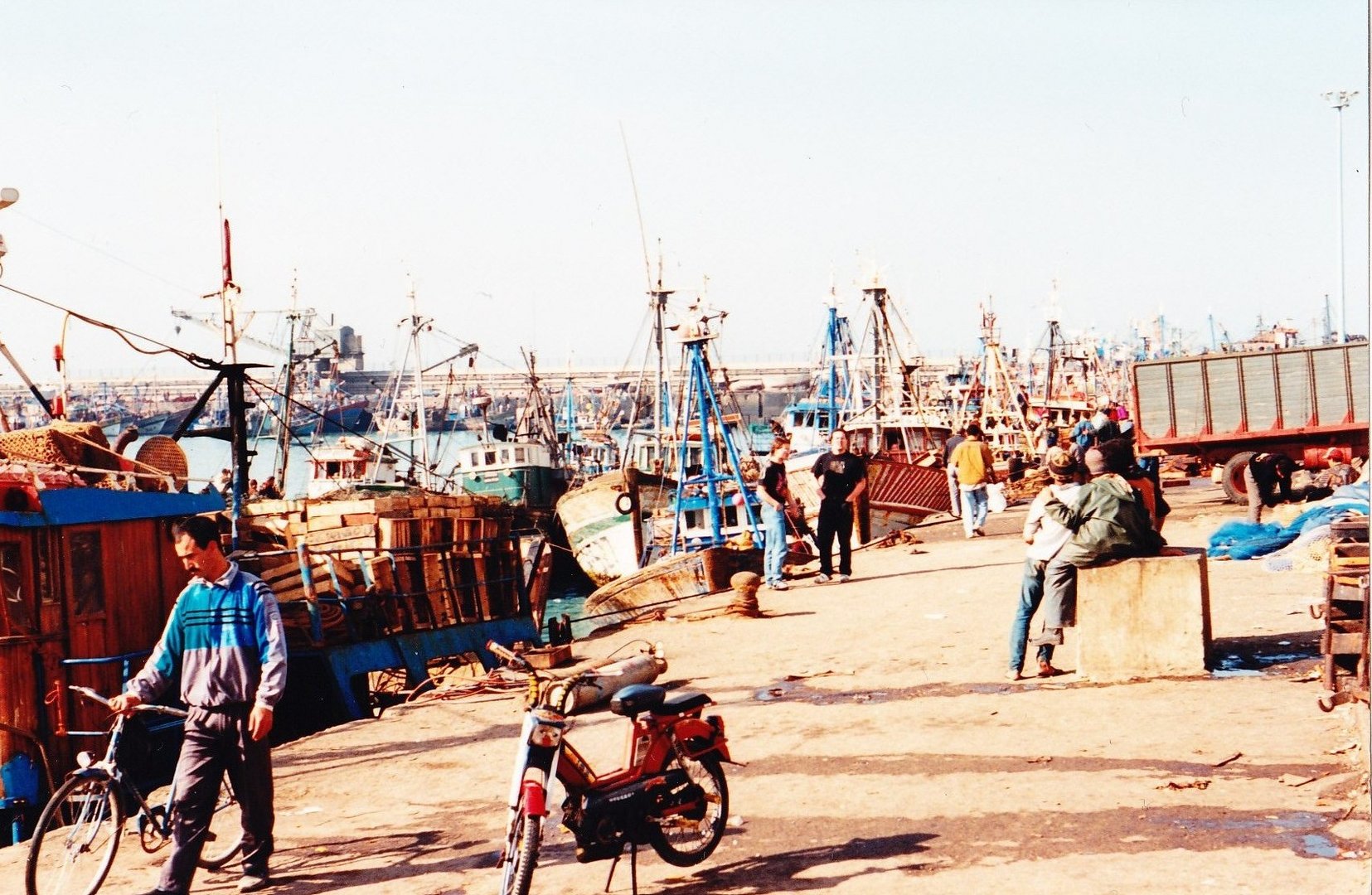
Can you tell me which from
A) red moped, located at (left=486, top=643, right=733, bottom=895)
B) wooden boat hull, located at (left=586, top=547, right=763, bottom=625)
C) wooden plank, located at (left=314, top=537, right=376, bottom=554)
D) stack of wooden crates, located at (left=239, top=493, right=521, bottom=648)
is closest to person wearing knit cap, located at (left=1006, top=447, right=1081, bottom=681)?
red moped, located at (left=486, top=643, right=733, bottom=895)

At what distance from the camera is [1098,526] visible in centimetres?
1022

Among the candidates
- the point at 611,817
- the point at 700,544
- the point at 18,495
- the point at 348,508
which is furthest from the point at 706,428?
the point at 611,817

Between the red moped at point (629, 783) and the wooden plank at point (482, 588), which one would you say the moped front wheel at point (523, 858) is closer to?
the red moped at point (629, 783)

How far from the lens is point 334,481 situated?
41.5m

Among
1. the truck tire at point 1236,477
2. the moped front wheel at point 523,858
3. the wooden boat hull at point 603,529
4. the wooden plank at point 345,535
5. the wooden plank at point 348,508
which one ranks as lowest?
the wooden boat hull at point 603,529

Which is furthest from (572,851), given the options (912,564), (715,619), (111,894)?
(912,564)

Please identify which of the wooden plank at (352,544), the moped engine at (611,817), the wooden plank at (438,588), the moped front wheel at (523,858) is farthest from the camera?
the wooden plank at (438,588)

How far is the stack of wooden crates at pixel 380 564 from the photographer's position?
15.4m

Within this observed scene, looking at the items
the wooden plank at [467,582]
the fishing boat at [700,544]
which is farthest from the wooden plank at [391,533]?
the fishing boat at [700,544]

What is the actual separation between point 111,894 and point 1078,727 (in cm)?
580

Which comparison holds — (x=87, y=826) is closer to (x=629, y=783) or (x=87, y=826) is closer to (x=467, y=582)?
(x=629, y=783)

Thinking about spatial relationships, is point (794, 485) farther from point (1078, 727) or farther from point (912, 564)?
point (1078, 727)

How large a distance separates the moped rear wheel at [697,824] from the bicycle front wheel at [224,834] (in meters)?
2.09

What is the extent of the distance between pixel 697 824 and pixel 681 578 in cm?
1639
